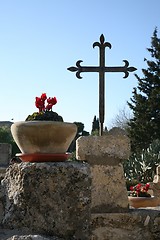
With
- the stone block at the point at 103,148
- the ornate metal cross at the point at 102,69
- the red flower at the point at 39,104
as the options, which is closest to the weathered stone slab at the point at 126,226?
the stone block at the point at 103,148

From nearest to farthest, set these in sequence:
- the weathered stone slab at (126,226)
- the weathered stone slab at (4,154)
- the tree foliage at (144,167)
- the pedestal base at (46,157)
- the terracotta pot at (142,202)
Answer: the pedestal base at (46,157)
the weathered stone slab at (126,226)
the terracotta pot at (142,202)
the weathered stone slab at (4,154)
the tree foliage at (144,167)

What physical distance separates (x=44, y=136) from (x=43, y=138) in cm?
1

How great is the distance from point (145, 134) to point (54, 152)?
83.4ft

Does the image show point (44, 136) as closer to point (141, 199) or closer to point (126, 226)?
point (126, 226)

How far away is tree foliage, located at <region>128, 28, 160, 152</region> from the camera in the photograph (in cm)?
2753

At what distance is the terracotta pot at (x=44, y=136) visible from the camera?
7.85ft

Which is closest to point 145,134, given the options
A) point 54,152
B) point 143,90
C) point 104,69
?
point 143,90

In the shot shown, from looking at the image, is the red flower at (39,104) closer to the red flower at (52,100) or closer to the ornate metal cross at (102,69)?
the red flower at (52,100)

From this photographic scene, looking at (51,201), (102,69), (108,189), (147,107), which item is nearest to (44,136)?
(51,201)

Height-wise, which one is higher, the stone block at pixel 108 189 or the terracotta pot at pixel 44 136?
the terracotta pot at pixel 44 136

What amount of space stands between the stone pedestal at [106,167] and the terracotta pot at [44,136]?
6.09ft

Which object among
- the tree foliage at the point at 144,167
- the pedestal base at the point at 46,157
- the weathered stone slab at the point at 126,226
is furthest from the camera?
the tree foliage at the point at 144,167

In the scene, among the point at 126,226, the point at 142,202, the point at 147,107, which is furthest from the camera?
the point at 147,107

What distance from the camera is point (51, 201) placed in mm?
2119
